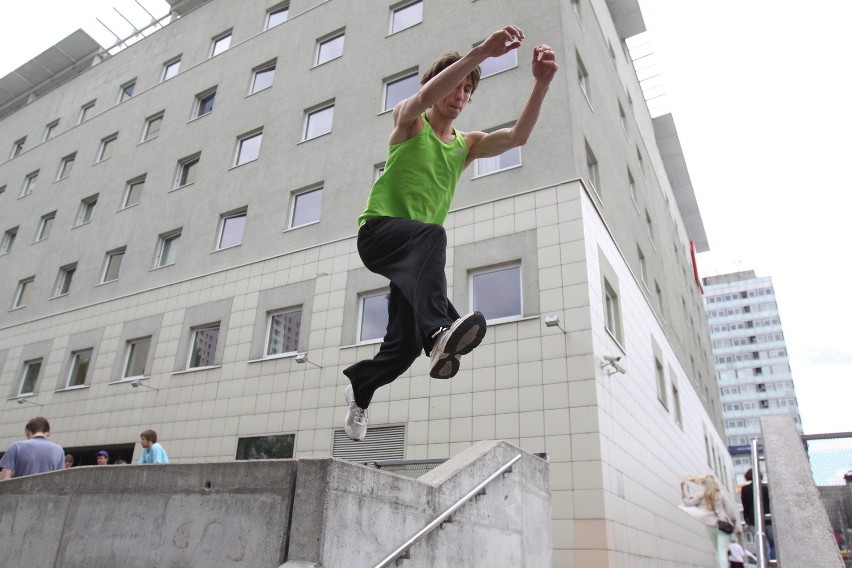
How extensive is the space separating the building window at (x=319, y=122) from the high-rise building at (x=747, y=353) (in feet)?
336

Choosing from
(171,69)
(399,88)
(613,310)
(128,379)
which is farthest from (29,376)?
(613,310)

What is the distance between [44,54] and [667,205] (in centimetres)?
3321

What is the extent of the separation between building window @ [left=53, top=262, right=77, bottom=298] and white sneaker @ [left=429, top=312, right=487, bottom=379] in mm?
22336

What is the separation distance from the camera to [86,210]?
23.3m

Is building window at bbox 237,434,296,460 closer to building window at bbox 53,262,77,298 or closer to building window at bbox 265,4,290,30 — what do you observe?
building window at bbox 53,262,77,298

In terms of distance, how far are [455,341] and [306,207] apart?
14270 millimetres

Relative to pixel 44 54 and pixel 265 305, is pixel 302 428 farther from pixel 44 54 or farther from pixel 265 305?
pixel 44 54

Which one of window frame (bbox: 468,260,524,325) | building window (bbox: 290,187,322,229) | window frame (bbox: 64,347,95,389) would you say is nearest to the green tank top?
window frame (bbox: 468,260,524,325)

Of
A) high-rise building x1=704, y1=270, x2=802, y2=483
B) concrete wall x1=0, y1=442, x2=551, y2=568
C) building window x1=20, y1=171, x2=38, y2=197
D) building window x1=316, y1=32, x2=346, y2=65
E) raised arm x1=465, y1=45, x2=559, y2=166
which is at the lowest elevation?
A: concrete wall x1=0, y1=442, x2=551, y2=568

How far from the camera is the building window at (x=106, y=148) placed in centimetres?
2425

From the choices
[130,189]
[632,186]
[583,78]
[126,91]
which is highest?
[126,91]

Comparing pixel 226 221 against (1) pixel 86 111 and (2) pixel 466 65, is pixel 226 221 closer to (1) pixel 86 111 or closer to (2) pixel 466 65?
(1) pixel 86 111

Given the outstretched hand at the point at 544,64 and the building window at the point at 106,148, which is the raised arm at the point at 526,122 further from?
the building window at the point at 106,148

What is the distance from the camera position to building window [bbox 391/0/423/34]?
58.6 ft
